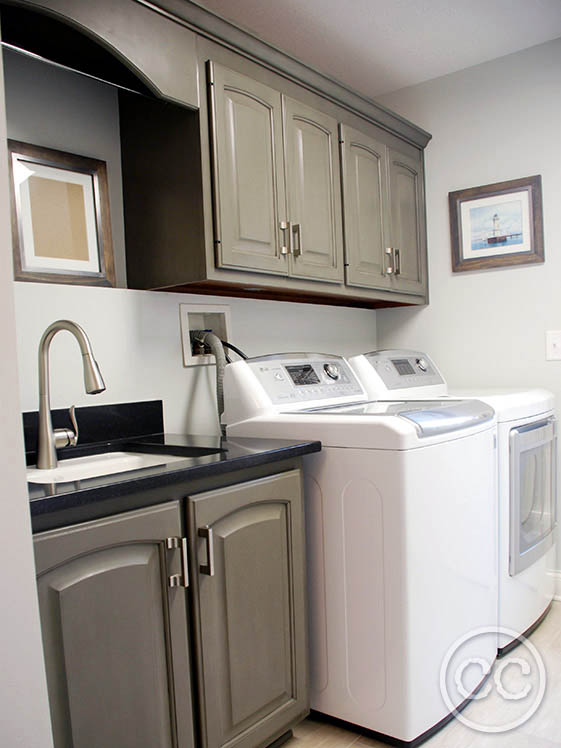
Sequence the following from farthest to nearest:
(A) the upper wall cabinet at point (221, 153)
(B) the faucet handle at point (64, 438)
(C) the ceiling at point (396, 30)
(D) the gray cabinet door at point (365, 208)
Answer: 1. (D) the gray cabinet door at point (365, 208)
2. (C) the ceiling at point (396, 30)
3. (A) the upper wall cabinet at point (221, 153)
4. (B) the faucet handle at point (64, 438)

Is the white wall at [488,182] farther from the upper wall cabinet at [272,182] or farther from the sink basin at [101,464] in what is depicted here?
the sink basin at [101,464]

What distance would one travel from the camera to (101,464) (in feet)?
5.49

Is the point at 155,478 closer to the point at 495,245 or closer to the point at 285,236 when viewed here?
the point at 285,236

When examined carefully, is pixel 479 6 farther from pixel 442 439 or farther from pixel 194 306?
pixel 442 439

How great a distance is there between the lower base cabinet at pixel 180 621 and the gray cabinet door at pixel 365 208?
1.11 meters

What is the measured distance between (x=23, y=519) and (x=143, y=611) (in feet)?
1.68

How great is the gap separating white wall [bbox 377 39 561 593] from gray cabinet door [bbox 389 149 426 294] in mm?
86

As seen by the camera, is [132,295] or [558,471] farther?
[558,471]

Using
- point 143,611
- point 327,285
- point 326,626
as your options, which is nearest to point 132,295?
point 327,285

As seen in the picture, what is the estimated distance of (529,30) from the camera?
2.47 m

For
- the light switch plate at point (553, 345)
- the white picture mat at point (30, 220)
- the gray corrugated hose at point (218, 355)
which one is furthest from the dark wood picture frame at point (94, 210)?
the light switch plate at point (553, 345)

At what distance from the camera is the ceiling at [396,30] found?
2223 millimetres

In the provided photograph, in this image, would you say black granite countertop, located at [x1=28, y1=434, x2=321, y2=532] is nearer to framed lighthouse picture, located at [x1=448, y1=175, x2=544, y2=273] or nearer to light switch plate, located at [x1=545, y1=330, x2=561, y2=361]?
light switch plate, located at [x1=545, y1=330, x2=561, y2=361]
